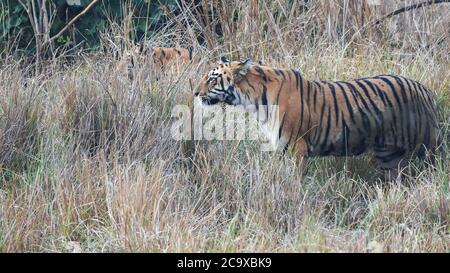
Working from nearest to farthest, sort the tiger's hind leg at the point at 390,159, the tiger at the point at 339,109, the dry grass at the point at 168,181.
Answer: the dry grass at the point at 168,181
the tiger at the point at 339,109
the tiger's hind leg at the point at 390,159

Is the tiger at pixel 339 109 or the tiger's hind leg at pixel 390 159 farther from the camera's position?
the tiger's hind leg at pixel 390 159

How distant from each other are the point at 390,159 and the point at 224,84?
1247mm

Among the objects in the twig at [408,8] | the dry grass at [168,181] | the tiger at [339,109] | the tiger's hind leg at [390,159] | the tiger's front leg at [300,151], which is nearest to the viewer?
the dry grass at [168,181]

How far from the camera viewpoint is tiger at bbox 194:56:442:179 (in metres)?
6.71

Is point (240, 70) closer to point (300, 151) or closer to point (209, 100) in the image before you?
point (209, 100)

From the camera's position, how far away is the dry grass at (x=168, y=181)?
18.2ft

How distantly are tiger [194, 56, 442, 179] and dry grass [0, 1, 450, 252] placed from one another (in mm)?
190

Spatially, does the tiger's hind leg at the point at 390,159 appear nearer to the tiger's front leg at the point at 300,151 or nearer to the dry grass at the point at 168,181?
the dry grass at the point at 168,181

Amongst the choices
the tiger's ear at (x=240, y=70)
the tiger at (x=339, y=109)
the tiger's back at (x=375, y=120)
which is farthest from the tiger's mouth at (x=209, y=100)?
the tiger's back at (x=375, y=120)

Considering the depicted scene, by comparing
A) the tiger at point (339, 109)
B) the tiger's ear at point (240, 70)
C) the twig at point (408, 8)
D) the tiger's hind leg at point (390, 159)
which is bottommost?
the tiger's hind leg at point (390, 159)

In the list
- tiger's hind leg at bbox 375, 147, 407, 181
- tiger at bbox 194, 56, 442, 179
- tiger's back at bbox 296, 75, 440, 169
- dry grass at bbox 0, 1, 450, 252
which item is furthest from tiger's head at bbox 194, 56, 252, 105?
tiger's hind leg at bbox 375, 147, 407, 181

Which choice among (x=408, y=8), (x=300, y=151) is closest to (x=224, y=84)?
(x=300, y=151)

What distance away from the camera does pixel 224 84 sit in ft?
22.4
